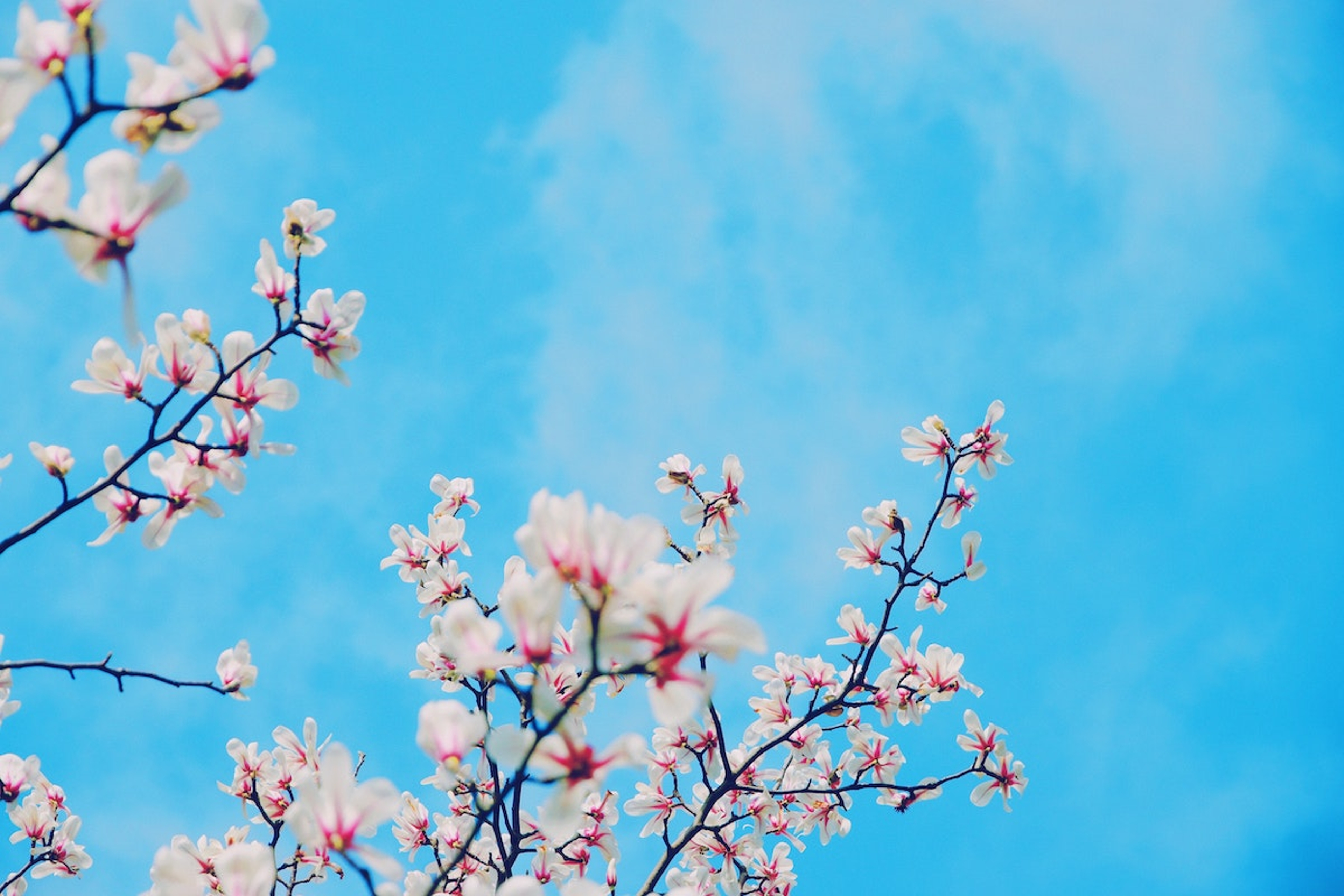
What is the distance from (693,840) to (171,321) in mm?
2798

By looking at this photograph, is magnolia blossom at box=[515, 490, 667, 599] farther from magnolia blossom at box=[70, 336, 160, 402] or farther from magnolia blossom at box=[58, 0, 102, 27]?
magnolia blossom at box=[70, 336, 160, 402]

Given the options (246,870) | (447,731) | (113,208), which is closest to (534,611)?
(447,731)

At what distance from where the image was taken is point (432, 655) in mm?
3234

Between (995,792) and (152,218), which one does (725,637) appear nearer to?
(152,218)

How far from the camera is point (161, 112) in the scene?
53.5 inches

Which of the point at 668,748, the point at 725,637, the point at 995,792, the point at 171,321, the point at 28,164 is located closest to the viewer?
the point at 725,637

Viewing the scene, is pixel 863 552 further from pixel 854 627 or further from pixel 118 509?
pixel 118 509

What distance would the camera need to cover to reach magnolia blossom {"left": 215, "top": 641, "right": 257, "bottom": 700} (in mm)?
2494

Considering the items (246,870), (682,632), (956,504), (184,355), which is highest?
(956,504)

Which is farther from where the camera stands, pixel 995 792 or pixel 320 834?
pixel 995 792

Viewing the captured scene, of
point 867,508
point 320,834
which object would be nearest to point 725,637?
point 320,834

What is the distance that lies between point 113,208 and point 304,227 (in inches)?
35.2

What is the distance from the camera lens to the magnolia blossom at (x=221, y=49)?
134 centimetres

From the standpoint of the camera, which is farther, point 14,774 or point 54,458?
point 14,774
